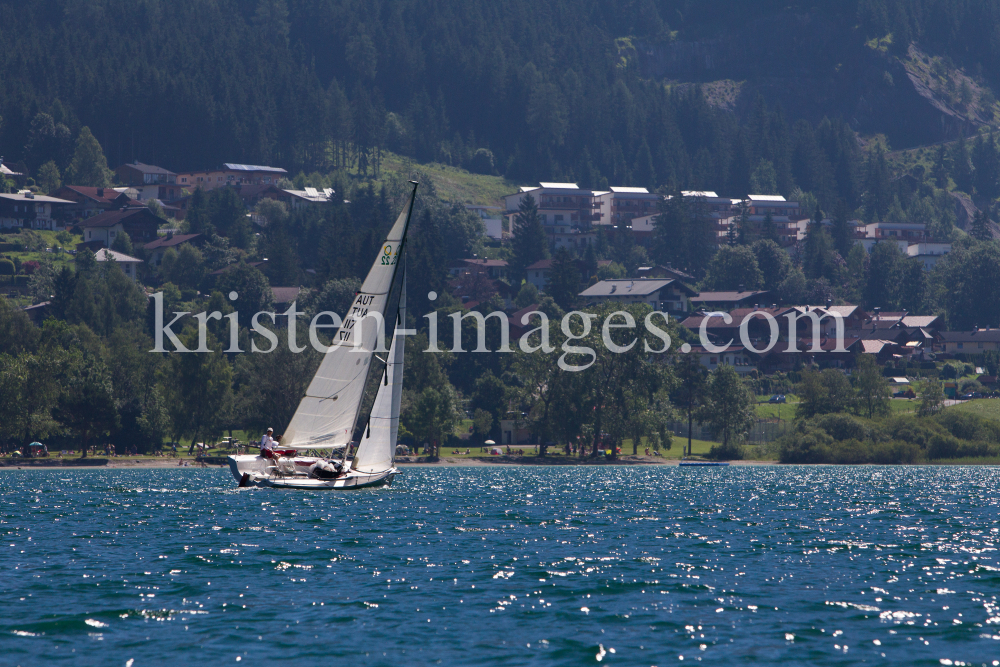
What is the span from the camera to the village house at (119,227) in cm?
19200

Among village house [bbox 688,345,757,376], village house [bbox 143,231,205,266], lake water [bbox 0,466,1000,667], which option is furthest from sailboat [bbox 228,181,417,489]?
village house [bbox 143,231,205,266]

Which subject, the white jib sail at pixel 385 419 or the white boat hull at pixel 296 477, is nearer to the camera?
the white boat hull at pixel 296 477

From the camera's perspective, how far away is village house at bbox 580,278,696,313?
182875mm

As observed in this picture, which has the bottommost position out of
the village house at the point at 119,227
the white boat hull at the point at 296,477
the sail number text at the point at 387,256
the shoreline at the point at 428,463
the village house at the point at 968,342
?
the shoreline at the point at 428,463

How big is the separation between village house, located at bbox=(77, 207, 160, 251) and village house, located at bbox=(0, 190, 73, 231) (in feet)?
15.9

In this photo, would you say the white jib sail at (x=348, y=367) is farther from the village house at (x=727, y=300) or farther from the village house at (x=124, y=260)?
the village house at (x=727, y=300)

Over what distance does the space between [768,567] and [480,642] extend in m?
11.3

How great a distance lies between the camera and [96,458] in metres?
91.1

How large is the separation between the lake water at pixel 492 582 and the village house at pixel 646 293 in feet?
431

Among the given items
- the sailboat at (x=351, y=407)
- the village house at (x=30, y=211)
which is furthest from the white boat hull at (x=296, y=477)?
the village house at (x=30, y=211)

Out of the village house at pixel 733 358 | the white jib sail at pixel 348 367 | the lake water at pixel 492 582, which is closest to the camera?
the lake water at pixel 492 582

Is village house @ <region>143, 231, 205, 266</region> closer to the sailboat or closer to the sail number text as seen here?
the sailboat

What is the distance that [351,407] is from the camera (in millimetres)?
47875

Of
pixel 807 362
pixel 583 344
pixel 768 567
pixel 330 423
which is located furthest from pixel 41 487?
pixel 807 362
